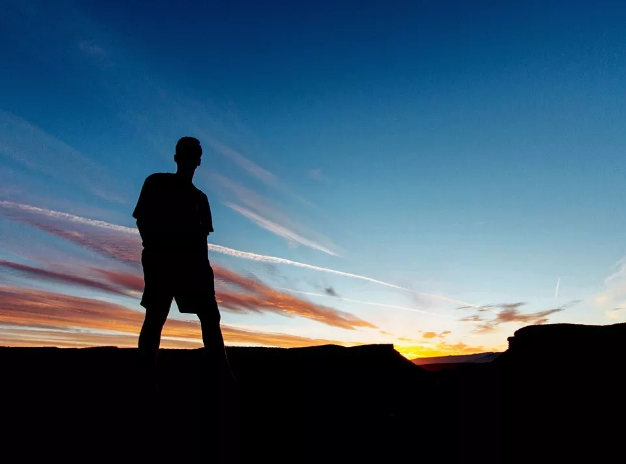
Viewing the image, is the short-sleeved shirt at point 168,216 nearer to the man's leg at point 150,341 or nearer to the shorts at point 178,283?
the shorts at point 178,283

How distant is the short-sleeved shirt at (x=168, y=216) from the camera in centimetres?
343

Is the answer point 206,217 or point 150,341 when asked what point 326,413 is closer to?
point 150,341

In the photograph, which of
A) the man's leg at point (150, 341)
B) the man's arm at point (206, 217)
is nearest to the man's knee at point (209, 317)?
the man's leg at point (150, 341)

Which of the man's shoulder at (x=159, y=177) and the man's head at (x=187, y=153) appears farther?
the man's head at (x=187, y=153)

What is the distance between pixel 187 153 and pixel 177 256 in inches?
36.8

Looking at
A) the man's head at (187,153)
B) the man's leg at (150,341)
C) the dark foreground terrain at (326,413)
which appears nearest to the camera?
the dark foreground terrain at (326,413)

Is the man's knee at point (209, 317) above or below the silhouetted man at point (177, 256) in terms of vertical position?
below

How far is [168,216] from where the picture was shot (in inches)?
136

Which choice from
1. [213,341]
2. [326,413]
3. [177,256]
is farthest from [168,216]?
[326,413]

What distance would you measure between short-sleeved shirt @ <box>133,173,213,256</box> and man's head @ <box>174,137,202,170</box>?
0.14 meters

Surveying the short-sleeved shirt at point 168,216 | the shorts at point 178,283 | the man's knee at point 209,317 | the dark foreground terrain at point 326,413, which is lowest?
the dark foreground terrain at point 326,413

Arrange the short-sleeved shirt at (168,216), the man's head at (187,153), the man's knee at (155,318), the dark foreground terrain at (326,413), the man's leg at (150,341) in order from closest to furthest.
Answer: the dark foreground terrain at (326,413), the man's leg at (150,341), the man's knee at (155,318), the short-sleeved shirt at (168,216), the man's head at (187,153)

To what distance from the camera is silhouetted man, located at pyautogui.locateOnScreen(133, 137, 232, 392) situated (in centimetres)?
334

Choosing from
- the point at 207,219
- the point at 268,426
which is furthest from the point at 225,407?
the point at 207,219
